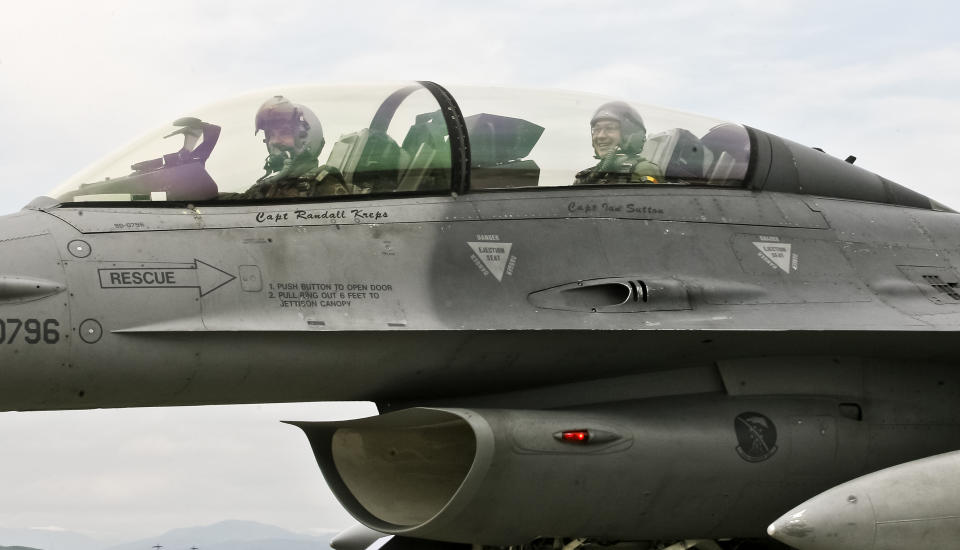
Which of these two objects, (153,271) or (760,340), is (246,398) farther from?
(760,340)

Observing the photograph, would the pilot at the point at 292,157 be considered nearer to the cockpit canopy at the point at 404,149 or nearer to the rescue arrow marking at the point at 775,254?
the cockpit canopy at the point at 404,149

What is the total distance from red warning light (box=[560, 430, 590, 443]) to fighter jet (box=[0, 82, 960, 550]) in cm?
2

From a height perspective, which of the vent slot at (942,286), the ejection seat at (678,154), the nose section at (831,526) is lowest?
the nose section at (831,526)

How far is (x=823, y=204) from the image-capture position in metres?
8.41

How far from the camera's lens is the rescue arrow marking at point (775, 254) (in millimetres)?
7855

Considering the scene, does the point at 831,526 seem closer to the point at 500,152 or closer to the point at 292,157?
the point at 500,152

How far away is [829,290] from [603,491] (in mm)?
2049

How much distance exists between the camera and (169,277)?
21.2ft

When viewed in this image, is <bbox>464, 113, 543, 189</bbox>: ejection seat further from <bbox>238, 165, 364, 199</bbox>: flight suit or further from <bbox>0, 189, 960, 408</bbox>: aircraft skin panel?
<bbox>238, 165, 364, 199</bbox>: flight suit

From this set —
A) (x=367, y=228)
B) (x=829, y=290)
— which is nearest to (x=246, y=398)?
(x=367, y=228)

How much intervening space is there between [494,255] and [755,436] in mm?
1845

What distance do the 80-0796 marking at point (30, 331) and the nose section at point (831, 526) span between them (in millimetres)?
3757

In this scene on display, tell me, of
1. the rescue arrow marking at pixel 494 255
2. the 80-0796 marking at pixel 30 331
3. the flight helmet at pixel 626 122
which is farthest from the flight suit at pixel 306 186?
the flight helmet at pixel 626 122

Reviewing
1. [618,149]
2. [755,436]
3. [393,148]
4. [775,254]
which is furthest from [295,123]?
[755,436]
